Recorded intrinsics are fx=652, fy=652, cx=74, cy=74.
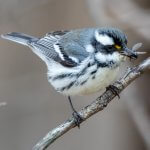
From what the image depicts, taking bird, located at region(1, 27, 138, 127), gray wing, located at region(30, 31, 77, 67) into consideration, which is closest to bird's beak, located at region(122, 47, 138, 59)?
bird, located at region(1, 27, 138, 127)

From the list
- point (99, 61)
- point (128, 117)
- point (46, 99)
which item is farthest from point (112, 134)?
point (99, 61)

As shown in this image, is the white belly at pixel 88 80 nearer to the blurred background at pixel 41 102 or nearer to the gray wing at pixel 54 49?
the gray wing at pixel 54 49

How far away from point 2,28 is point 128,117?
1891mm

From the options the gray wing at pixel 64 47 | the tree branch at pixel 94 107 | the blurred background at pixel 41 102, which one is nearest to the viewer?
the tree branch at pixel 94 107

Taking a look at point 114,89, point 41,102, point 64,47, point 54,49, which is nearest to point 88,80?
point 114,89

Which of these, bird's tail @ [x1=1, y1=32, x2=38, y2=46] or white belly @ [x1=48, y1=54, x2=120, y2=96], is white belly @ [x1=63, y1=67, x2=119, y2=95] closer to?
white belly @ [x1=48, y1=54, x2=120, y2=96]

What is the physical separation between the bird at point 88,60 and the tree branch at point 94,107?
88 mm

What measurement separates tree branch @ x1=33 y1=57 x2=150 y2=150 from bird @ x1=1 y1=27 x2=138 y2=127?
0.29ft

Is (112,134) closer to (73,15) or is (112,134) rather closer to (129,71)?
(73,15)

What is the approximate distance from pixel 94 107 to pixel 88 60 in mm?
490

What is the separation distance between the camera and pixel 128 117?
6.98m

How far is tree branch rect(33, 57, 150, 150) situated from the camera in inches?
166

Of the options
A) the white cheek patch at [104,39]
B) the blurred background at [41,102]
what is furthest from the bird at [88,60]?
the blurred background at [41,102]

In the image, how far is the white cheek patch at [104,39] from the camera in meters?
4.78
